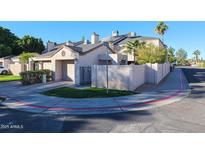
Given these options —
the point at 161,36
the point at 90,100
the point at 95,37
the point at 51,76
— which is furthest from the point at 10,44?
the point at 90,100

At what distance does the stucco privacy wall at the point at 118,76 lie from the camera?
584 inches

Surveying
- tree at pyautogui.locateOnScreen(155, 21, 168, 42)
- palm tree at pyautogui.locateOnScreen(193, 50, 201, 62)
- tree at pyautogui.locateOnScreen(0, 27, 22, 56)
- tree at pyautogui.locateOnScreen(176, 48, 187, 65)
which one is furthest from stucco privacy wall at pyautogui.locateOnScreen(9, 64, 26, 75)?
palm tree at pyautogui.locateOnScreen(193, 50, 201, 62)

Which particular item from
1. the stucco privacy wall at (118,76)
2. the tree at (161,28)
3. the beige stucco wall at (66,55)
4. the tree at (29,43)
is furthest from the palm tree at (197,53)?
the beige stucco wall at (66,55)

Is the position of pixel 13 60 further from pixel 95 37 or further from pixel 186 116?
pixel 186 116

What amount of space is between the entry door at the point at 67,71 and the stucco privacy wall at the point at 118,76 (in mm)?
5241

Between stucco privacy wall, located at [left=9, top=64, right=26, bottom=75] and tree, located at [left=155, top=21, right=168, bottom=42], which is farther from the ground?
tree, located at [left=155, top=21, right=168, bottom=42]

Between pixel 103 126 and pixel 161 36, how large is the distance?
Result: 42.5 metres

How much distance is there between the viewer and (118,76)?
1529 centimetres

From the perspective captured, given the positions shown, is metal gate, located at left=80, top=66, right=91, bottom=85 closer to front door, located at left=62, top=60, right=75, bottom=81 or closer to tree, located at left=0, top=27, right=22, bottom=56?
front door, located at left=62, top=60, right=75, bottom=81

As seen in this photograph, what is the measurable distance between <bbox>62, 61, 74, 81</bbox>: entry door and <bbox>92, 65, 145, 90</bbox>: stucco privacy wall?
5.24m

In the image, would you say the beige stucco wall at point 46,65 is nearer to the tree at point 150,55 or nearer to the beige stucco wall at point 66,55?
the beige stucco wall at point 66,55

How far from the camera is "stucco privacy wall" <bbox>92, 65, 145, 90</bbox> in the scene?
14.8 metres

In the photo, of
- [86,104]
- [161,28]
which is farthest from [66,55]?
[161,28]

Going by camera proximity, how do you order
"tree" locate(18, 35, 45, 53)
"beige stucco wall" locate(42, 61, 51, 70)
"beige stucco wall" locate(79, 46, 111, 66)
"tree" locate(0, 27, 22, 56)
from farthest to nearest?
"tree" locate(18, 35, 45, 53), "tree" locate(0, 27, 22, 56), "beige stucco wall" locate(42, 61, 51, 70), "beige stucco wall" locate(79, 46, 111, 66)
